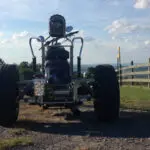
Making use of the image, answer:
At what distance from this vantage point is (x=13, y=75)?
9031 millimetres

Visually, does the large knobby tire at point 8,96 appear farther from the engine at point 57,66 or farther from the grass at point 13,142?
the grass at point 13,142

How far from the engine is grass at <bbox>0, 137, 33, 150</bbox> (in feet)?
9.49

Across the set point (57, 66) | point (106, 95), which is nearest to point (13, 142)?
point (106, 95)

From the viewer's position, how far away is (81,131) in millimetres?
8086

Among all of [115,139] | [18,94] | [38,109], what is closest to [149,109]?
[38,109]

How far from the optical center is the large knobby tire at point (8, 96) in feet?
28.6

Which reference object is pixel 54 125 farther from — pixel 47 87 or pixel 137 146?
pixel 137 146

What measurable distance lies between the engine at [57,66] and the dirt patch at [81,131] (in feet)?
2.64

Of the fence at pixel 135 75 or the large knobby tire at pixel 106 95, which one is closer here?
the large knobby tire at pixel 106 95

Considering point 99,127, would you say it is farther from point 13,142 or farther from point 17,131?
point 13,142

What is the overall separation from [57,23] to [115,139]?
154 inches

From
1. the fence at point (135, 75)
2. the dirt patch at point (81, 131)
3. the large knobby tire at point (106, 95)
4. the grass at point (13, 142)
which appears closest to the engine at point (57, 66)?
the dirt patch at point (81, 131)

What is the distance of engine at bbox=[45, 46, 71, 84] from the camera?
10.0m

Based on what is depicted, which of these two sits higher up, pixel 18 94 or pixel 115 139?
pixel 18 94
